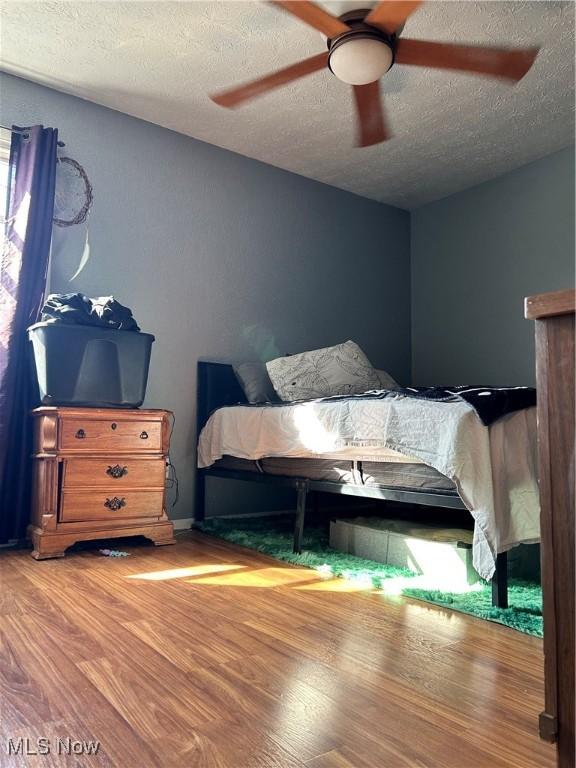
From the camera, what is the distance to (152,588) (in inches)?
77.0

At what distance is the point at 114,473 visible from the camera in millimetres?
2592

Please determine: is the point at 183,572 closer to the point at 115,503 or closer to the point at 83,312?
the point at 115,503

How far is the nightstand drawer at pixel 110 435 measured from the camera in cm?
249

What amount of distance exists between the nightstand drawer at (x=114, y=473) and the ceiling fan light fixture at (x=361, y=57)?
190cm

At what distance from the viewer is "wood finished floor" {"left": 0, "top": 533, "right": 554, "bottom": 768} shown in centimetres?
96

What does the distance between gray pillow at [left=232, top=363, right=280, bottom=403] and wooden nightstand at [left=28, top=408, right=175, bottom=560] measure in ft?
2.22

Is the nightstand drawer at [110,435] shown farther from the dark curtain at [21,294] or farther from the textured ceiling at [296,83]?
the textured ceiling at [296,83]

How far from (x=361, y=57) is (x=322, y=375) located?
155 cm

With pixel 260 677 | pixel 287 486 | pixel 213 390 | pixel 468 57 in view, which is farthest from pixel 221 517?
pixel 468 57

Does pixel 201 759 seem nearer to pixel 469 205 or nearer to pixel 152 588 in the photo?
pixel 152 588

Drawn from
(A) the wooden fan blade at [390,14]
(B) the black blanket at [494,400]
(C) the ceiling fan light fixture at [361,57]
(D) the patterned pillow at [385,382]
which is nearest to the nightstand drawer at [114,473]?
(D) the patterned pillow at [385,382]

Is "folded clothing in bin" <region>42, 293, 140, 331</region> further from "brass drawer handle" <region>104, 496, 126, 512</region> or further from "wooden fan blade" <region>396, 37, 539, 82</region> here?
"wooden fan blade" <region>396, 37, 539, 82</region>

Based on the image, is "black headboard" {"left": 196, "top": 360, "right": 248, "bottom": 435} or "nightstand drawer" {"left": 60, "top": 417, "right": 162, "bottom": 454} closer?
"nightstand drawer" {"left": 60, "top": 417, "right": 162, "bottom": 454}

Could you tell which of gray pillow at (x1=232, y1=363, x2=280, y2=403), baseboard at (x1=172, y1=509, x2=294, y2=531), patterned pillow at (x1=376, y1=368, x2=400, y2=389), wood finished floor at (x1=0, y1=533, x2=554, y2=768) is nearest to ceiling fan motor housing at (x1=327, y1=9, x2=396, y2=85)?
Answer: patterned pillow at (x1=376, y1=368, x2=400, y2=389)
